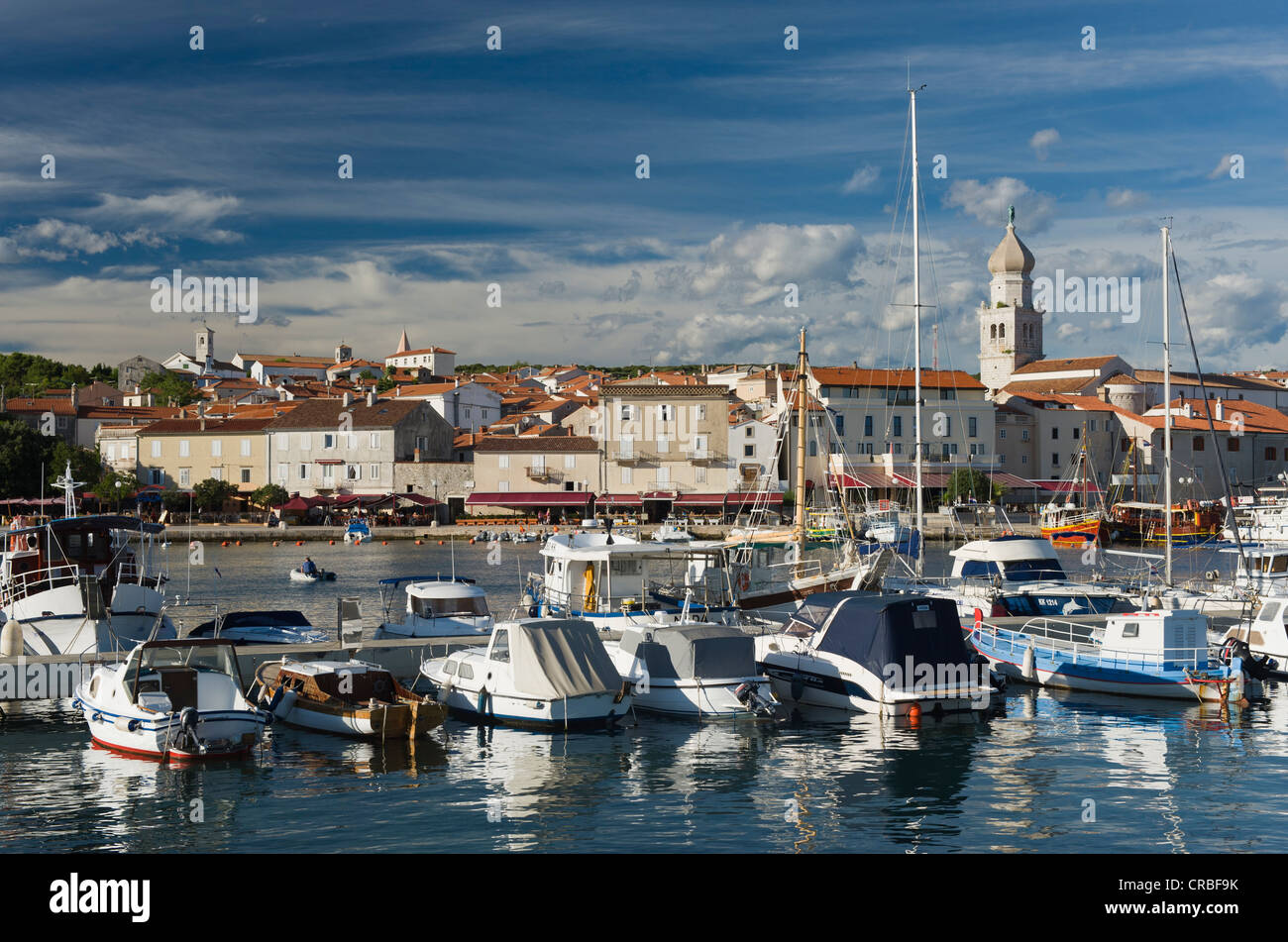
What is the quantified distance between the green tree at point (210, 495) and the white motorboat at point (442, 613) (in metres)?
A: 62.5

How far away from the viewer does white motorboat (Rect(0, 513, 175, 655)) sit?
2556 centimetres

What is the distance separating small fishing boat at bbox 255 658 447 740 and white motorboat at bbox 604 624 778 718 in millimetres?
4038

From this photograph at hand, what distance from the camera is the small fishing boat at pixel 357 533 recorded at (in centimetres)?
7762

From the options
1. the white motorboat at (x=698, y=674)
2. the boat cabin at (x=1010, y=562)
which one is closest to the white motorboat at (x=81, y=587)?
the white motorboat at (x=698, y=674)

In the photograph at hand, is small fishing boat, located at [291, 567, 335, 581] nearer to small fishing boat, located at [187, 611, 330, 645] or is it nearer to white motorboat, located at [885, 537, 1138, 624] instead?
small fishing boat, located at [187, 611, 330, 645]

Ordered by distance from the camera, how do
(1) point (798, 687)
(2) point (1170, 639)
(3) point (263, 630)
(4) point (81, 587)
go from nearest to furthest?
1. (1) point (798, 687)
2. (2) point (1170, 639)
3. (4) point (81, 587)
4. (3) point (263, 630)

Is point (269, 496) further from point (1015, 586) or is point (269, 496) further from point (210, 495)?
point (1015, 586)

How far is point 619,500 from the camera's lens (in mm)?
86125

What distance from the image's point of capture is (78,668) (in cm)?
2367

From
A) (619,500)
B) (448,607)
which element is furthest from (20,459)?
(448,607)

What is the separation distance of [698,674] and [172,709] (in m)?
9.11

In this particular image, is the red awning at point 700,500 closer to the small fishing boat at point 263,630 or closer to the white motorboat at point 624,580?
the white motorboat at point 624,580

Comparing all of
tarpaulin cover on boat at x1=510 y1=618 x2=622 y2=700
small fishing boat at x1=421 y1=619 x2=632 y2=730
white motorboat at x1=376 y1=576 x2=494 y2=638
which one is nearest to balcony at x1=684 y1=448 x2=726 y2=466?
white motorboat at x1=376 y1=576 x2=494 y2=638
